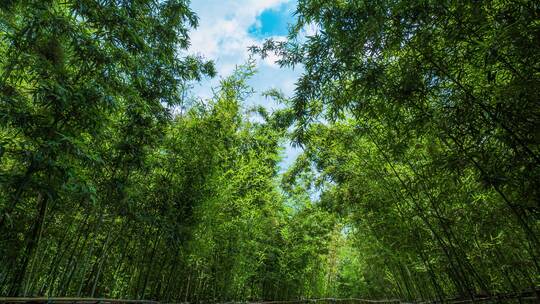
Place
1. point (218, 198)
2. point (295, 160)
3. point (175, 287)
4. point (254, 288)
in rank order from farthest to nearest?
point (254, 288), point (295, 160), point (175, 287), point (218, 198)

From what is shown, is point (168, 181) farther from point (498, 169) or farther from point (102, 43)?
point (498, 169)

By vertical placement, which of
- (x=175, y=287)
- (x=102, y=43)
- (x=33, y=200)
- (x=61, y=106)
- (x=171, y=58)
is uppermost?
(x=171, y=58)

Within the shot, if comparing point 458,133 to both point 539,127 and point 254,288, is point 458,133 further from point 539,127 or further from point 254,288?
point 254,288

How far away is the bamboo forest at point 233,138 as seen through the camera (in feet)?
7.61

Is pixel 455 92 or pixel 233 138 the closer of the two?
pixel 455 92

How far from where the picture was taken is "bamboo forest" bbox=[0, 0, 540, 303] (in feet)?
7.61

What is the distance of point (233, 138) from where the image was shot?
5.41m

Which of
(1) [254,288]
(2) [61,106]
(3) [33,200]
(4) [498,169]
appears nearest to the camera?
(4) [498,169]

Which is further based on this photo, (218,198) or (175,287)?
(175,287)

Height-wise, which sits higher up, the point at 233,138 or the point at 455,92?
the point at 233,138

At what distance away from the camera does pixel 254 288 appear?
37.1 ft

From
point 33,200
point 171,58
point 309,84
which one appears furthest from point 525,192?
point 33,200

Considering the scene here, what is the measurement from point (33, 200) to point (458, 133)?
4248mm

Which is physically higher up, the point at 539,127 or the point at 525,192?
the point at 539,127
